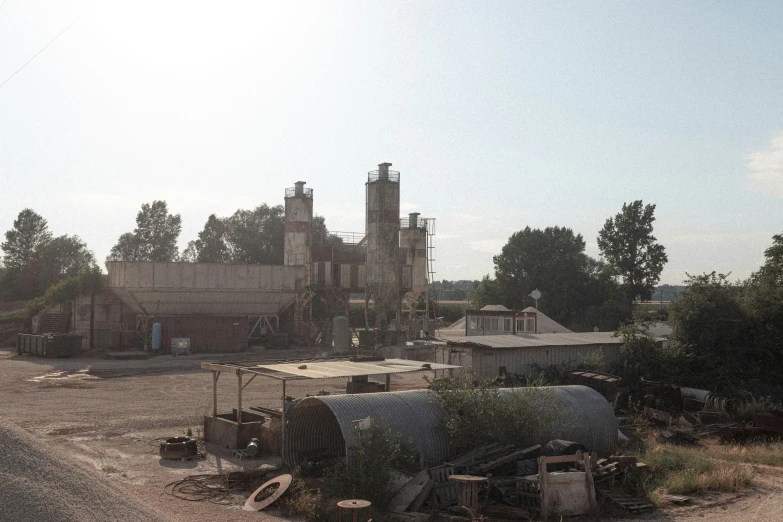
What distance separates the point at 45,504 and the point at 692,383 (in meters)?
24.8

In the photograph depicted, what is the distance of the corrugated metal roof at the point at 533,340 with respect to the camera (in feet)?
92.4

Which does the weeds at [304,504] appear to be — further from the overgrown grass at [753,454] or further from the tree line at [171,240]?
the tree line at [171,240]

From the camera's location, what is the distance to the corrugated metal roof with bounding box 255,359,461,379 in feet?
61.2

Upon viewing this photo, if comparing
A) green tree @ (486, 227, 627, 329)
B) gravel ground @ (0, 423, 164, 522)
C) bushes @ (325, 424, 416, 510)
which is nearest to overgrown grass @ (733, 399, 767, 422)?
bushes @ (325, 424, 416, 510)

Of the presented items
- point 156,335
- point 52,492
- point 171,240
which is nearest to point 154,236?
point 171,240

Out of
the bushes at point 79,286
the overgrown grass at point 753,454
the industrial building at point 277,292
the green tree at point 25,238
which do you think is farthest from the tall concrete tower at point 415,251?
the green tree at point 25,238

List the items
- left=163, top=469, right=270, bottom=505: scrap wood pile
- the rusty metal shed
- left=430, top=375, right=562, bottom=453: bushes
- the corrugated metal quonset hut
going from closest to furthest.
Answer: left=163, top=469, right=270, bottom=505: scrap wood pile < the corrugated metal quonset hut < left=430, top=375, right=562, bottom=453: bushes < the rusty metal shed

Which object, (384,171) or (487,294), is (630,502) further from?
(487,294)

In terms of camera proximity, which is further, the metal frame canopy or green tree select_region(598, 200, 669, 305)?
green tree select_region(598, 200, 669, 305)

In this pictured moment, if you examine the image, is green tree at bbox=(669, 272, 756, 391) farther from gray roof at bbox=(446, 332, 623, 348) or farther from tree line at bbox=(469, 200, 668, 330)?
tree line at bbox=(469, 200, 668, 330)

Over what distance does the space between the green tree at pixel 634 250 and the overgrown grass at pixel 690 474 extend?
188 ft

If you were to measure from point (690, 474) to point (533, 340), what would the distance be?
1408cm

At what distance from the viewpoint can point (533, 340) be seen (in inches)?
1189

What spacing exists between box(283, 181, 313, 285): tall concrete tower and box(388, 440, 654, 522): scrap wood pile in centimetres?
4775
